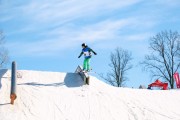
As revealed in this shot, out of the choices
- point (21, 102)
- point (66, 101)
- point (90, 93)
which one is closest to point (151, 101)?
point (90, 93)

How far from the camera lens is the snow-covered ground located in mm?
16969

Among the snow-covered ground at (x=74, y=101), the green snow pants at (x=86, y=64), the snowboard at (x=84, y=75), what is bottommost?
the snow-covered ground at (x=74, y=101)

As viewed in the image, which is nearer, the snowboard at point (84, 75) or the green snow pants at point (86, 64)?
the snowboard at point (84, 75)

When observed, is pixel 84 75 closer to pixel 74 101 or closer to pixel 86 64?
pixel 86 64

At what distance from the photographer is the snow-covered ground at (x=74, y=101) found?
55.7 ft

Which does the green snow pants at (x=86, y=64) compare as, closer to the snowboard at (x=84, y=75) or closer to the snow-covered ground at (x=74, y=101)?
the snowboard at (x=84, y=75)

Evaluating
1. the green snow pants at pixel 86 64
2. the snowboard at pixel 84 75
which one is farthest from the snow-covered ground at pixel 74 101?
the green snow pants at pixel 86 64

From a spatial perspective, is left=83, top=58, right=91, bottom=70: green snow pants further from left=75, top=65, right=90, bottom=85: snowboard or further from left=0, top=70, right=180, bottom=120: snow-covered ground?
left=0, top=70, right=180, bottom=120: snow-covered ground

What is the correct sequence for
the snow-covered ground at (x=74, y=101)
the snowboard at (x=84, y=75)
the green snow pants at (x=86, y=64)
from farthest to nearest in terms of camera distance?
the green snow pants at (x=86, y=64), the snowboard at (x=84, y=75), the snow-covered ground at (x=74, y=101)

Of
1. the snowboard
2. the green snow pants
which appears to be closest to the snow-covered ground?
the snowboard

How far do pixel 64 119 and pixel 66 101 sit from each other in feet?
6.61

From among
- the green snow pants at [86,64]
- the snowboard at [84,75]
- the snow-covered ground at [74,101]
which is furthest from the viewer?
the green snow pants at [86,64]

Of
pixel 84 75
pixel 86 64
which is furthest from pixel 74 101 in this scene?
pixel 86 64

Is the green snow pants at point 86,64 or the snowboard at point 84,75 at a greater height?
the green snow pants at point 86,64
